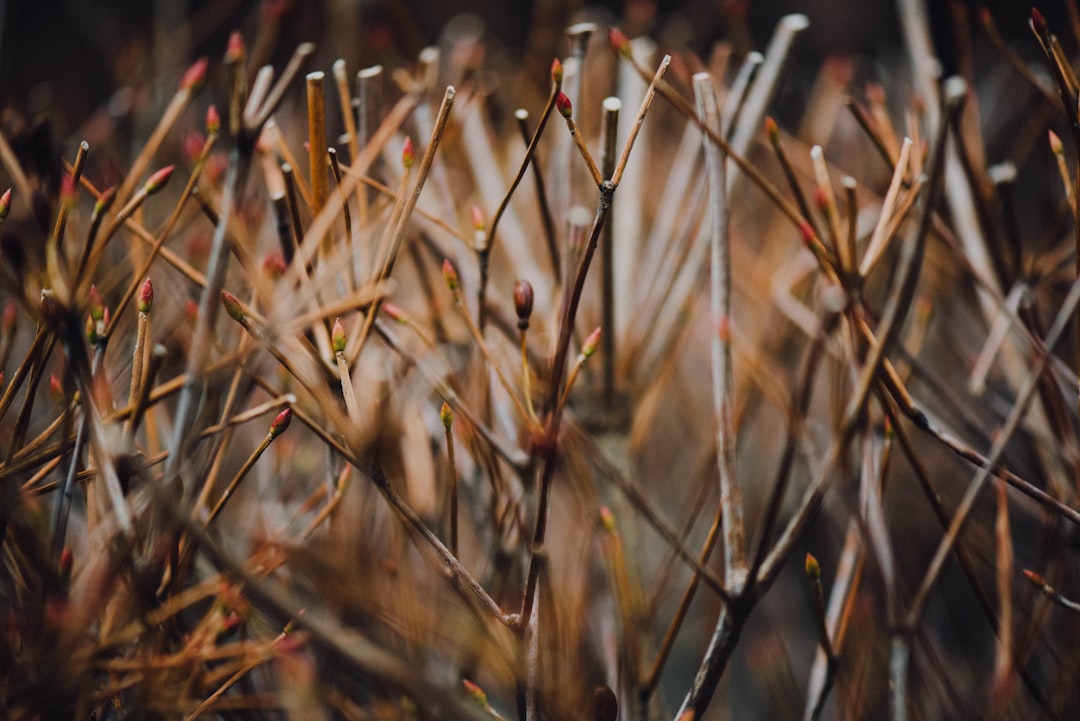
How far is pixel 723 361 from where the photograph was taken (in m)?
0.71

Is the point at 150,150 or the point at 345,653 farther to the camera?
the point at 150,150

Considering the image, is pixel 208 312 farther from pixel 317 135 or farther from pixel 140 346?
pixel 317 135

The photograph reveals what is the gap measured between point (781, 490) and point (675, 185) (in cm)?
64

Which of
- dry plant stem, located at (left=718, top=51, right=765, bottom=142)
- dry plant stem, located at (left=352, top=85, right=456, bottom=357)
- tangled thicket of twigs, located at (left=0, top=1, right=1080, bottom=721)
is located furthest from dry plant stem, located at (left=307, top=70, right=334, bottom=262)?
dry plant stem, located at (left=718, top=51, right=765, bottom=142)

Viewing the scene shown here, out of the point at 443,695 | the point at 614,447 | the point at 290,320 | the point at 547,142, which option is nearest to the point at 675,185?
the point at 547,142

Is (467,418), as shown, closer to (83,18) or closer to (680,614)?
(680,614)

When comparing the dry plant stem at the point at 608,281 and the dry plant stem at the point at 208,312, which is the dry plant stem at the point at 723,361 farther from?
the dry plant stem at the point at 208,312

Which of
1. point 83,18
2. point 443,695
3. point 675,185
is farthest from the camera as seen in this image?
point 83,18

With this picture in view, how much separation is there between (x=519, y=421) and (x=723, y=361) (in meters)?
0.34

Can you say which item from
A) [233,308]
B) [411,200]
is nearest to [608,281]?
[411,200]

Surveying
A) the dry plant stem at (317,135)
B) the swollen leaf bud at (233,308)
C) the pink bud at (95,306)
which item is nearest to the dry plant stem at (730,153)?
the dry plant stem at (317,135)

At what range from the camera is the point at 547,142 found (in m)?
1.36

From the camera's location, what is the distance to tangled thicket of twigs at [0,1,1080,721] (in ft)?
1.98

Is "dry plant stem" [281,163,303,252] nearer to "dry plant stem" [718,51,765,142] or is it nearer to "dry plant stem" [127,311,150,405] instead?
"dry plant stem" [127,311,150,405]
